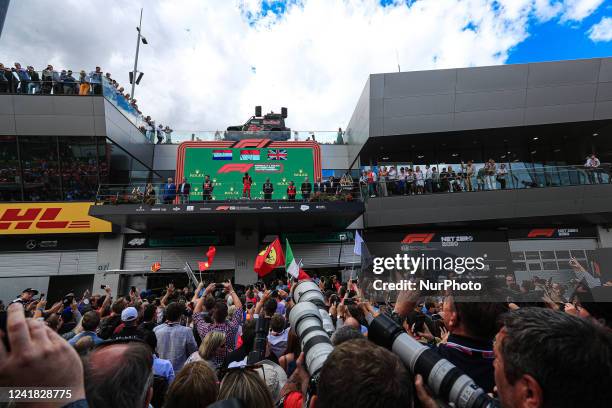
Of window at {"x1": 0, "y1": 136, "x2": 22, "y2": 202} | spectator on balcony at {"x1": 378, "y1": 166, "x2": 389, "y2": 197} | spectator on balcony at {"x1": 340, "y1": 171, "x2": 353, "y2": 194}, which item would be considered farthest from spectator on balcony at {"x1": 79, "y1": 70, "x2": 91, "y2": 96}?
spectator on balcony at {"x1": 378, "y1": 166, "x2": 389, "y2": 197}

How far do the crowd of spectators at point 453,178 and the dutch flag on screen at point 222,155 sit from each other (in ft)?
28.2

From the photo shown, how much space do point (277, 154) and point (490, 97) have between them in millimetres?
12922

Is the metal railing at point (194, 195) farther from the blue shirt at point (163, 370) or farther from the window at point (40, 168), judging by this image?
the blue shirt at point (163, 370)

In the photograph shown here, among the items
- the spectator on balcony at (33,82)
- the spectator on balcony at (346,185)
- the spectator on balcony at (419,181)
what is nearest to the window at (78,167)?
the spectator on balcony at (33,82)

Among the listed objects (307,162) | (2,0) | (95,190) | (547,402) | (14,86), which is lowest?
(547,402)

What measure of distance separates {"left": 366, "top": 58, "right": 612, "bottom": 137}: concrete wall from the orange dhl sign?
1767cm

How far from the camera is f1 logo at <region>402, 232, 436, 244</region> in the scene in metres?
19.5

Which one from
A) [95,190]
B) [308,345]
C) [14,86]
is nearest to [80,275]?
[95,190]

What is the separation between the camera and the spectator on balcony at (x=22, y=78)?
17.5 meters

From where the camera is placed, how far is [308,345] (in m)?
1.87

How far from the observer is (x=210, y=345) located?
12.4ft

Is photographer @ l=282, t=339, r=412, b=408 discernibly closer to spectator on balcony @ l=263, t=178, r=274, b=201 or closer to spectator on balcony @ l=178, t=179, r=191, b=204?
spectator on balcony @ l=263, t=178, r=274, b=201

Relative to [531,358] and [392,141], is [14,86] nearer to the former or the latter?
[392,141]

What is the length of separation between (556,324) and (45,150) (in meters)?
23.7
